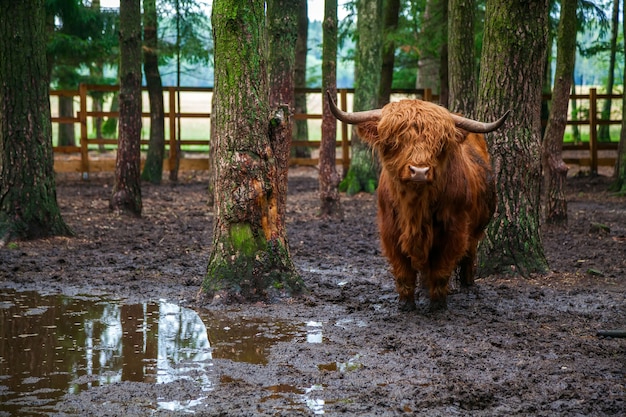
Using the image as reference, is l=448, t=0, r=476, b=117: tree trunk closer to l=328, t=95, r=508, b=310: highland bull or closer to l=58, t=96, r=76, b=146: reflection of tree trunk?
l=328, t=95, r=508, b=310: highland bull

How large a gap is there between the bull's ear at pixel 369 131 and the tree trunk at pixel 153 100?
485 inches

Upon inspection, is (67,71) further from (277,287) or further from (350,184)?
(277,287)

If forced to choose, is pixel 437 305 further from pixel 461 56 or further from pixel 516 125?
pixel 461 56

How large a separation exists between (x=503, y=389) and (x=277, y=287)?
290cm

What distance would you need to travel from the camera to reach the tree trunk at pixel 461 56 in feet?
35.4

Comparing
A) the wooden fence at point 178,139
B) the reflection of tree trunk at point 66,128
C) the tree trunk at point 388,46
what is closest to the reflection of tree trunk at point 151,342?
the tree trunk at point 388,46

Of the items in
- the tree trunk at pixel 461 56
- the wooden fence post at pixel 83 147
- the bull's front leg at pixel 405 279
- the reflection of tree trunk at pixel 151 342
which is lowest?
the reflection of tree trunk at pixel 151 342

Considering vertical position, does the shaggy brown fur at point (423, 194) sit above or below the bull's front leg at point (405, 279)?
above

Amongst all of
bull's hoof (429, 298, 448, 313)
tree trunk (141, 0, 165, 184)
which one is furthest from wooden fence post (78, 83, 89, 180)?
bull's hoof (429, 298, 448, 313)

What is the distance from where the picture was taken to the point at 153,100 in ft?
61.9

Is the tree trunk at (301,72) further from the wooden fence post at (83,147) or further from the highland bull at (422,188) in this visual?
the highland bull at (422,188)

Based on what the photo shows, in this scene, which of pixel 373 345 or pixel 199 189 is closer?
pixel 373 345

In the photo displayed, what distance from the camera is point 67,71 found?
2312 cm

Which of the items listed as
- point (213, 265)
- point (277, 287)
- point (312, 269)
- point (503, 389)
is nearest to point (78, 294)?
point (213, 265)
